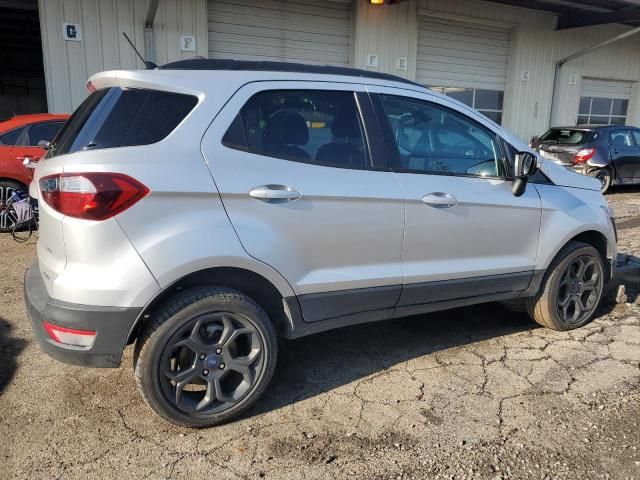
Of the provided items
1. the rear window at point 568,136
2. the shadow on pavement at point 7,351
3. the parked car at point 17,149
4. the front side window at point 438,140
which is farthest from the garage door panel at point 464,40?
the shadow on pavement at point 7,351

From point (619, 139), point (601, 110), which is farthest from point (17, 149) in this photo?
point (601, 110)

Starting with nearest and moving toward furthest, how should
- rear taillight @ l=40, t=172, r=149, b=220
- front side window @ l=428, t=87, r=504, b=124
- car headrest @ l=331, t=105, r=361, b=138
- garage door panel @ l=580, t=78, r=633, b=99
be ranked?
rear taillight @ l=40, t=172, r=149, b=220 → car headrest @ l=331, t=105, r=361, b=138 → front side window @ l=428, t=87, r=504, b=124 → garage door panel @ l=580, t=78, r=633, b=99

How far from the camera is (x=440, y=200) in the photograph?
10.6 feet

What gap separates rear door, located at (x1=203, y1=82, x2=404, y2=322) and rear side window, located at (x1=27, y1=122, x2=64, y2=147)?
5.69 meters

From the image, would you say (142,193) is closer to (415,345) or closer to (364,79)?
(364,79)

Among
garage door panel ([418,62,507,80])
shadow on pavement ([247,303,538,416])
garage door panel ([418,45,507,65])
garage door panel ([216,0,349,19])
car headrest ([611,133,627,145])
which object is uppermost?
garage door panel ([216,0,349,19])

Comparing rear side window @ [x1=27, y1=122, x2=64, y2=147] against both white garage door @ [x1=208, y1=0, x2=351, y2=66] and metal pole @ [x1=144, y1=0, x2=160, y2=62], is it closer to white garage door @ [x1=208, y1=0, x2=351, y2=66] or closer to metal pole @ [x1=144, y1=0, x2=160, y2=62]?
metal pole @ [x1=144, y1=0, x2=160, y2=62]

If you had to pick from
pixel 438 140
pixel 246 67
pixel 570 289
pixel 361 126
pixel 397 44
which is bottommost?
pixel 570 289

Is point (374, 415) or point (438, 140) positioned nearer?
point (374, 415)

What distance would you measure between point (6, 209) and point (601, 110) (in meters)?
→ 16.9

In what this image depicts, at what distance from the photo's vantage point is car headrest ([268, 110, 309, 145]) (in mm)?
2877

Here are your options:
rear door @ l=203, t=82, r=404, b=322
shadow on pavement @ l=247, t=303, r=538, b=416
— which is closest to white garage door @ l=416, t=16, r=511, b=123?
shadow on pavement @ l=247, t=303, r=538, b=416

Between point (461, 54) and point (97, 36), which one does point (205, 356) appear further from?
point (461, 54)

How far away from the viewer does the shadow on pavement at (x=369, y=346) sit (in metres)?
3.29
